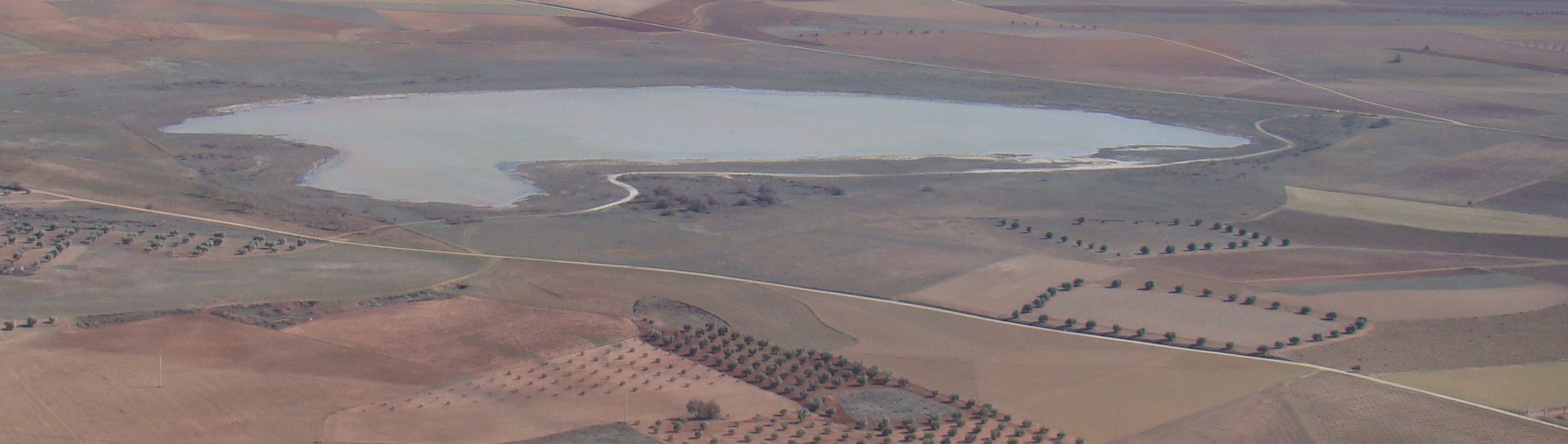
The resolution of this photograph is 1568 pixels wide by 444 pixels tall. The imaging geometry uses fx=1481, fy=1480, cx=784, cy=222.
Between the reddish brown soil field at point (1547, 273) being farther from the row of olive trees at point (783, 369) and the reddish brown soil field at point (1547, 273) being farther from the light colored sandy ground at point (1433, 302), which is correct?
the row of olive trees at point (783, 369)

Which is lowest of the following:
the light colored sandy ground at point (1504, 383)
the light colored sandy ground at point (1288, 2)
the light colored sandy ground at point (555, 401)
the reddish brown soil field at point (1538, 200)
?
the light colored sandy ground at point (555, 401)

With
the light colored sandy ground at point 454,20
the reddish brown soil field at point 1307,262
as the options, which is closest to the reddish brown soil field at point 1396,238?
the reddish brown soil field at point 1307,262

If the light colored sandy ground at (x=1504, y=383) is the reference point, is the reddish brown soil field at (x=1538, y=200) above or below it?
above

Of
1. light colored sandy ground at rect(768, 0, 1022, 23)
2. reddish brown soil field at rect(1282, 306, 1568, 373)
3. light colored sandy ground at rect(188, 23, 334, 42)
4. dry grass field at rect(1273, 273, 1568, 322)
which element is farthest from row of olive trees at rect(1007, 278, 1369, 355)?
light colored sandy ground at rect(768, 0, 1022, 23)

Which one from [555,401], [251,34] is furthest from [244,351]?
[251,34]

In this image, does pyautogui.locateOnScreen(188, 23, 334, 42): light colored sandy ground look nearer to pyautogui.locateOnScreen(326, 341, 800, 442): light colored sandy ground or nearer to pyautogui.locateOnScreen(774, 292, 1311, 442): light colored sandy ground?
pyautogui.locateOnScreen(774, 292, 1311, 442): light colored sandy ground

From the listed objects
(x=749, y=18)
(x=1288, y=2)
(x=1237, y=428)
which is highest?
(x=1288, y=2)

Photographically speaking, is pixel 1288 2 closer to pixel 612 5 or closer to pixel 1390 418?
pixel 612 5
